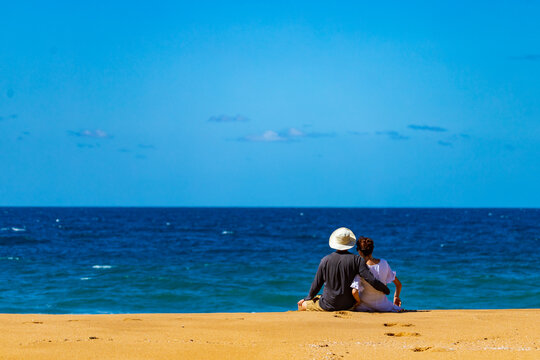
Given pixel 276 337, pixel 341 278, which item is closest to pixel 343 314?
pixel 341 278

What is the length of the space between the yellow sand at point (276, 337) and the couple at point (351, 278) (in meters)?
0.31

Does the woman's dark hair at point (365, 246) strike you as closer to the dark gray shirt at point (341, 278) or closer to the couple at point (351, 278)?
the couple at point (351, 278)

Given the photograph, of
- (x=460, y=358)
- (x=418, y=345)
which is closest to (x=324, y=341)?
(x=418, y=345)

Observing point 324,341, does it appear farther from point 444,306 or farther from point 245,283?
point 245,283

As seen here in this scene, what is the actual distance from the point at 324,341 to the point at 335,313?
2295 mm

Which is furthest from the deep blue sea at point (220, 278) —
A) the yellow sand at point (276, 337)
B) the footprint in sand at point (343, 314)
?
the yellow sand at point (276, 337)

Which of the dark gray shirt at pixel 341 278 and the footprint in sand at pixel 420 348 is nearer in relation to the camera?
the footprint in sand at pixel 420 348

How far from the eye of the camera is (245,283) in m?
17.2

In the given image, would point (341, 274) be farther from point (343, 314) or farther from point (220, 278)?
point (220, 278)

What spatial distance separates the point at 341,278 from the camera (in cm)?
868

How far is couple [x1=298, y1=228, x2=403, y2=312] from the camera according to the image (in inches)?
341

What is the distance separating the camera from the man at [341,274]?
28.3 feet

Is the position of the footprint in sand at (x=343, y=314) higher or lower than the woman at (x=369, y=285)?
lower

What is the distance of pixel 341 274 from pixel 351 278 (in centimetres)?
15
